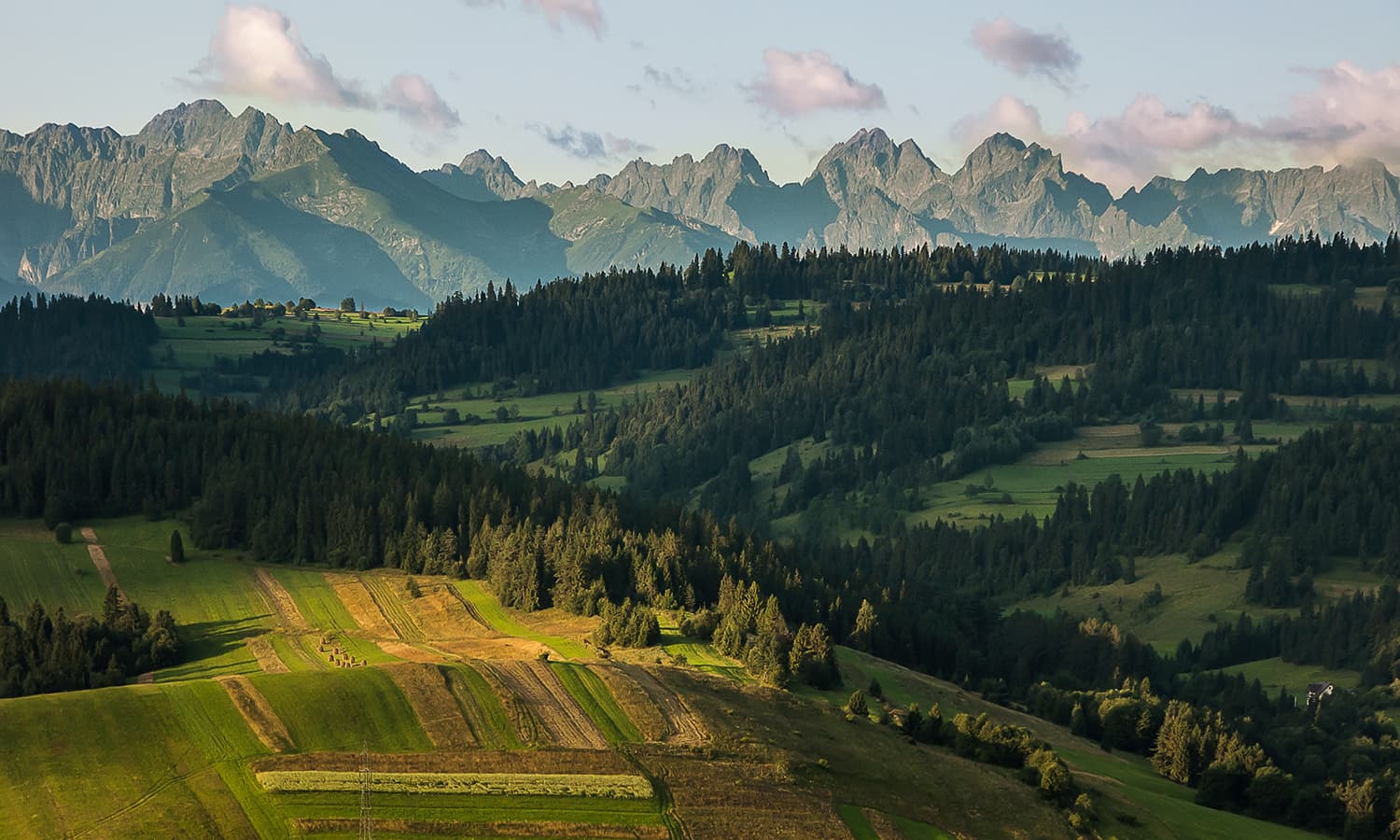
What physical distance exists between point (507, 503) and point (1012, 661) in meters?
62.7

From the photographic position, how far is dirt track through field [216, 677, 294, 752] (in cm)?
9938

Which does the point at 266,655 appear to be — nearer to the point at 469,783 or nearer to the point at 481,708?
the point at 481,708

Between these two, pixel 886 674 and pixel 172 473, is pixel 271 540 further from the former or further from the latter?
pixel 886 674

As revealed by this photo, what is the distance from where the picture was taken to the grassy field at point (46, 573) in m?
153

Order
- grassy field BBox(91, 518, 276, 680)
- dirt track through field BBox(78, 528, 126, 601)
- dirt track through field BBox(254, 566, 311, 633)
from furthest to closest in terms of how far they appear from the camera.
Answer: dirt track through field BBox(78, 528, 126, 601) < dirt track through field BBox(254, 566, 311, 633) < grassy field BBox(91, 518, 276, 680)

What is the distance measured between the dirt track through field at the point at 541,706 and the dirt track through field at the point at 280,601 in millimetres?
37344

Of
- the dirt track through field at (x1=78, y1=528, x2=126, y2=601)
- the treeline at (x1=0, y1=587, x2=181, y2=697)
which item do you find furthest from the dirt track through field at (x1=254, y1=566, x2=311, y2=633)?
the dirt track through field at (x1=78, y1=528, x2=126, y2=601)

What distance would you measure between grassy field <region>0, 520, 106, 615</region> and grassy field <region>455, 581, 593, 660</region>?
36.2m

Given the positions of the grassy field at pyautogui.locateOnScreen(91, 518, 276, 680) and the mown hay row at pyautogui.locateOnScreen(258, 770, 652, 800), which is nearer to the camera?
the mown hay row at pyautogui.locateOnScreen(258, 770, 652, 800)

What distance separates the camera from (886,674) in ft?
475

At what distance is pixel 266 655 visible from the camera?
13900cm

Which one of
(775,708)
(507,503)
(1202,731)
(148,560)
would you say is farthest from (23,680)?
(1202,731)

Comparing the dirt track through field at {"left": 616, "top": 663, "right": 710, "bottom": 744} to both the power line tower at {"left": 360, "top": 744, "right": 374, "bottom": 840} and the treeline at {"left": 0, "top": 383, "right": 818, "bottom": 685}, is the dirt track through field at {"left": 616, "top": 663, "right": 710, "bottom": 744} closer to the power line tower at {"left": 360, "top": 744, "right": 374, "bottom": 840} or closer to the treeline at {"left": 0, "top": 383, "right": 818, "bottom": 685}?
the power line tower at {"left": 360, "top": 744, "right": 374, "bottom": 840}

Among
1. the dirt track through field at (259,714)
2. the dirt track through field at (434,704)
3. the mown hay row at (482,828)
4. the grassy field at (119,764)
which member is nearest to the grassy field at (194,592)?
the dirt track through field at (434,704)
